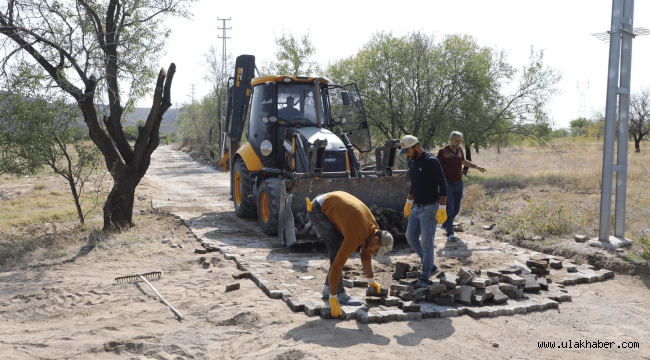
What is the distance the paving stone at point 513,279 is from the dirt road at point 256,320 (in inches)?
20.2

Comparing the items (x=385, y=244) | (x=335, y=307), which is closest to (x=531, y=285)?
(x=385, y=244)

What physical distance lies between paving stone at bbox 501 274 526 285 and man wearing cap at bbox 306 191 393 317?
6.15ft

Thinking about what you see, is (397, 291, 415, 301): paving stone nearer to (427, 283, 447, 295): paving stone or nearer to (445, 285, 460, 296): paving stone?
Result: (427, 283, 447, 295): paving stone

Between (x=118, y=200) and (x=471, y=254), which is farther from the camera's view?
(x=118, y=200)

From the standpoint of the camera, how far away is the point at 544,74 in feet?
66.8

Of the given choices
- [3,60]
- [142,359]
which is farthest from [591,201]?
[3,60]

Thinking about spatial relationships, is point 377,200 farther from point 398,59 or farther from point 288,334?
point 398,59

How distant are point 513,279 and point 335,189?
3.50m

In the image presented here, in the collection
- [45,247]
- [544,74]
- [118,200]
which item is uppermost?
[544,74]

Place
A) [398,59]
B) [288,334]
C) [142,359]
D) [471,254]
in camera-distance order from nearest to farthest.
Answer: [142,359]
[288,334]
[471,254]
[398,59]

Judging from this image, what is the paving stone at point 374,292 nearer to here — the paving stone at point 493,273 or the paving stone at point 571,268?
the paving stone at point 493,273

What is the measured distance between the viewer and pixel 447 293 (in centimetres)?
597

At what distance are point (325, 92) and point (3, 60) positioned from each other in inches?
239

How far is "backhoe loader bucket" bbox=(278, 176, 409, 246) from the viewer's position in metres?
8.55
